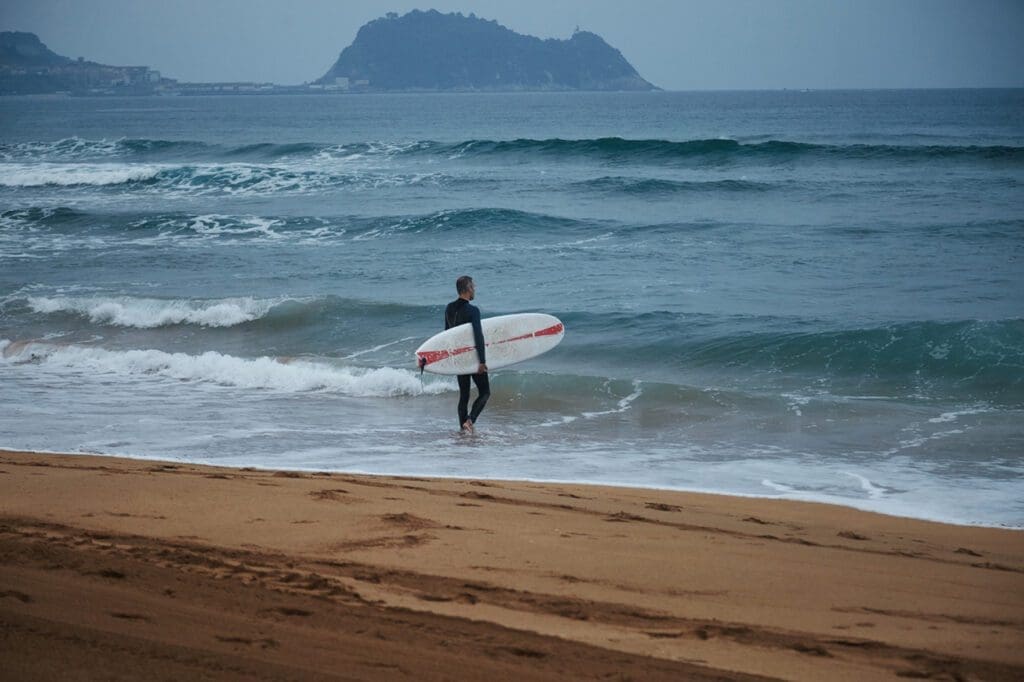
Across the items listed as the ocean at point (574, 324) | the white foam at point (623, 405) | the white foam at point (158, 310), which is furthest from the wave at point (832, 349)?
the white foam at point (158, 310)

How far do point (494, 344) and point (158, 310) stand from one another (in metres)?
7.09

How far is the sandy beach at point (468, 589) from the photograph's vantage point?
11.5 ft

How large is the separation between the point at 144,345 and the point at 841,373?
9.13 metres

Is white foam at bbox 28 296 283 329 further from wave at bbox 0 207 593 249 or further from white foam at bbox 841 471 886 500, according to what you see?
white foam at bbox 841 471 886 500

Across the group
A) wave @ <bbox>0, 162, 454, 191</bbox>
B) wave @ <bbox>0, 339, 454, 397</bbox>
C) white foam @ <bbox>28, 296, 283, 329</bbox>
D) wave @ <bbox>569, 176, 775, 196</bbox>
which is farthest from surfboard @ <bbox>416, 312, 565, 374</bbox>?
wave @ <bbox>0, 162, 454, 191</bbox>

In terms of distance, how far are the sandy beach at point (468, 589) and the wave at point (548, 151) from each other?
1136 inches

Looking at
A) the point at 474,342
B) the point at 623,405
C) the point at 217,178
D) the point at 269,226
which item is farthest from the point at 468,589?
the point at 217,178

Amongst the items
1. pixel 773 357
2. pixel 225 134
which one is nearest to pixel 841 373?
pixel 773 357

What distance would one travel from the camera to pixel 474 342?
30.7 feet

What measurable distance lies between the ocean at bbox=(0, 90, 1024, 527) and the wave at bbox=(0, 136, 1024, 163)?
47.4 inches

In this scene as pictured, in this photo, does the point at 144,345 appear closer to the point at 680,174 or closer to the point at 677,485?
the point at 677,485

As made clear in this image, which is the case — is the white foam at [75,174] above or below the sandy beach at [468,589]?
above

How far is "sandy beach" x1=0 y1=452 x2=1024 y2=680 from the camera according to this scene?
3496mm

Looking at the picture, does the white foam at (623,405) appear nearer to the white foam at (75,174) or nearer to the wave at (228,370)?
the wave at (228,370)
